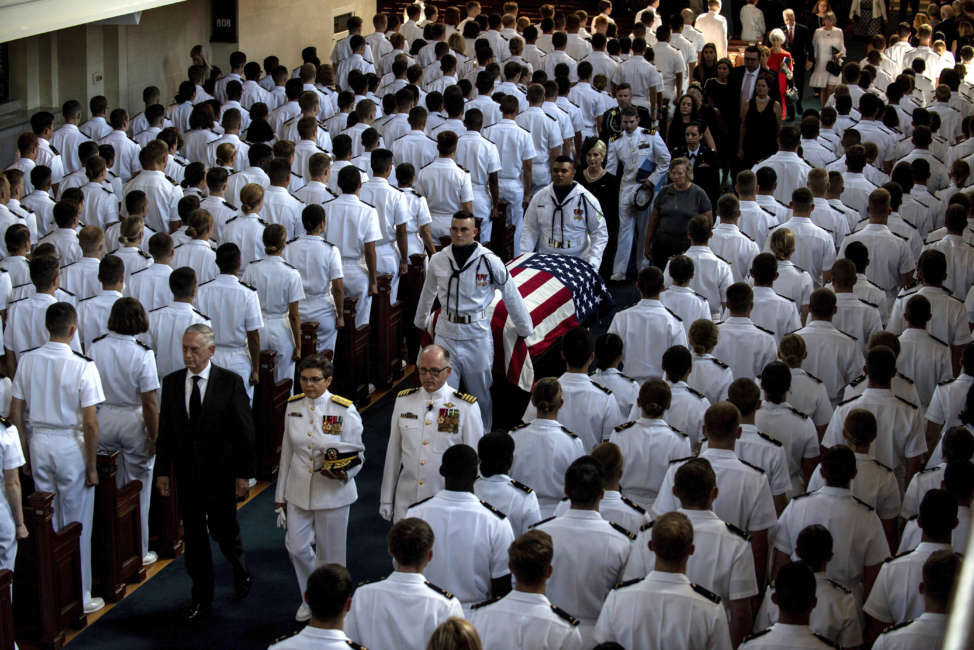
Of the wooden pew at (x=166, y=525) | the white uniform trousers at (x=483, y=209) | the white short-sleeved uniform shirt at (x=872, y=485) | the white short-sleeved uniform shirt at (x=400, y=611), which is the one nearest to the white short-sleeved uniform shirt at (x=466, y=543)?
the white short-sleeved uniform shirt at (x=400, y=611)

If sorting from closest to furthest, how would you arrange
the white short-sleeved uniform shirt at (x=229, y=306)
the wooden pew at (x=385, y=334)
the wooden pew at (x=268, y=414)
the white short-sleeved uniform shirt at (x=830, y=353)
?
the white short-sleeved uniform shirt at (x=830, y=353) → the white short-sleeved uniform shirt at (x=229, y=306) → the wooden pew at (x=268, y=414) → the wooden pew at (x=385, y=334)

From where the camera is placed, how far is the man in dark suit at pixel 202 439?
632 centimetres

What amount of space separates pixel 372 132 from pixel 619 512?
21.2 ft

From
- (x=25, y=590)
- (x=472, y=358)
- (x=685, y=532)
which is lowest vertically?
(x=25, y=590)

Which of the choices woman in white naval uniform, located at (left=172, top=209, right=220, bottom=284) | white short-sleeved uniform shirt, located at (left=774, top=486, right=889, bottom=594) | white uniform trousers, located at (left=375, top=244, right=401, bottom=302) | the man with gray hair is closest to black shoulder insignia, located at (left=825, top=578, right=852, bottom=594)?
white short-sleeved uniform shirt, located at (left=774, top=486, right=889, bottom=594)

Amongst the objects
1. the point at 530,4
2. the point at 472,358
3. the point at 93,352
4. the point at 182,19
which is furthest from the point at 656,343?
the point at 530,4

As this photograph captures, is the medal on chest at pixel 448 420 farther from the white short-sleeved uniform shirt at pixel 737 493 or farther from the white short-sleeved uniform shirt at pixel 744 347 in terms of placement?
the white short-sleeved uniform shirt at pixel 744 347

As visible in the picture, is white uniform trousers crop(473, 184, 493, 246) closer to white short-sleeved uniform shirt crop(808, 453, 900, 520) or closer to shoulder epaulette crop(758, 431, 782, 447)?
shoulder epaulette crop(758, 431, 782, 447)

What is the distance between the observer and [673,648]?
436 cm

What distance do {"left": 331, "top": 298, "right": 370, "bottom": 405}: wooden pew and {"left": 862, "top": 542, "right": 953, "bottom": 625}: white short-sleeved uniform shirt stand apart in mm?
5167

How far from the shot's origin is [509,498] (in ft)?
17.9

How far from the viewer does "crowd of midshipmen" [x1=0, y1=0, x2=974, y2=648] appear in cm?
486

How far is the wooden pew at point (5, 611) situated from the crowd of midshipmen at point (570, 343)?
0.29 m

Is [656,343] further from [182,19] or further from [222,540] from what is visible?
[182,19]
